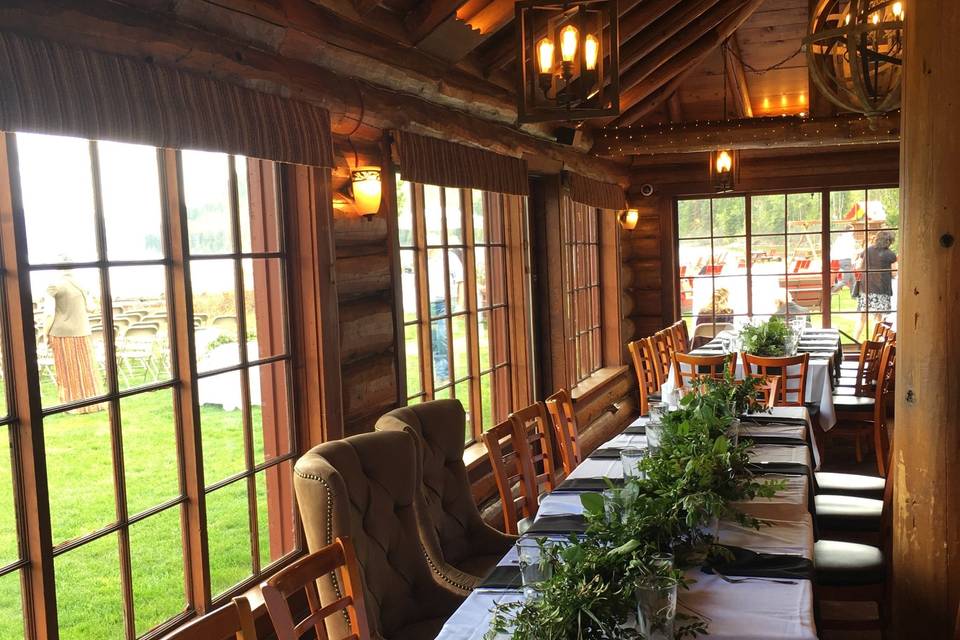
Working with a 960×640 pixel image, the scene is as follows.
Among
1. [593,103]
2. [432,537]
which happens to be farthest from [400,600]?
[593,103]

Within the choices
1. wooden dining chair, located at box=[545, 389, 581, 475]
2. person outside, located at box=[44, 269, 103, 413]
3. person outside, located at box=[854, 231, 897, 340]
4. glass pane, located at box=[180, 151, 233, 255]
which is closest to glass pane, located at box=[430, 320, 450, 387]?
wooden dining chair, located at box=[545, 389, 581, 475]

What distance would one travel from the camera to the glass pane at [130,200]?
9.96ft

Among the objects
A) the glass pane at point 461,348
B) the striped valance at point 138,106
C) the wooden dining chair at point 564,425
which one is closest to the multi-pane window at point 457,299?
the glass pane at point 461,348

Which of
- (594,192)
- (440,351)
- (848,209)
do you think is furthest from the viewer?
(848,209)

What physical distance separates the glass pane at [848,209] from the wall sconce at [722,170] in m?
1.61

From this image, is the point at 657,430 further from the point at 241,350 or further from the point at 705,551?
the point at 241,350

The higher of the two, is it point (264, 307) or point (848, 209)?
point (848, 209)

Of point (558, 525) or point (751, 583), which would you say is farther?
point (558, 525)

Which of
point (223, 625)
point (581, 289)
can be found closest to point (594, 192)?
point (581, 289)

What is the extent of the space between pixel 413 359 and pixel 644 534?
3.04m

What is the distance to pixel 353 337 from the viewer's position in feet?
14.3

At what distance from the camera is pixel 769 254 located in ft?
34.2

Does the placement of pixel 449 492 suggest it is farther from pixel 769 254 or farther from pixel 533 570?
pixel 769 254

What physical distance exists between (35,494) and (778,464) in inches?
107
